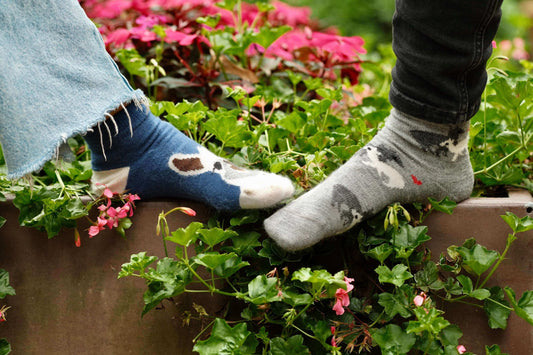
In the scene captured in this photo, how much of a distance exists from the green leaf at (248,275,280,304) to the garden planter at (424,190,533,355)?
310mm

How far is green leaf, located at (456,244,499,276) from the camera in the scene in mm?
873

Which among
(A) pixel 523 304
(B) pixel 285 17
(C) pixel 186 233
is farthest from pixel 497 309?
(B) pixel 285 17

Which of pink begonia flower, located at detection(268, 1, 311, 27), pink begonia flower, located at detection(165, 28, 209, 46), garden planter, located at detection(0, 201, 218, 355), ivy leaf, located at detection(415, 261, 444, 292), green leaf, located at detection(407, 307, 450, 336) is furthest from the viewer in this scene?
pink begonia flower, located at detection(268, 1, 311, 27)

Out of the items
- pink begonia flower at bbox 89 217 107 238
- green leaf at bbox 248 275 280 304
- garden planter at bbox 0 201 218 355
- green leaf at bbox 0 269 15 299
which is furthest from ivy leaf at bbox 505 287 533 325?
green leaf at bbox 0 269 15 299

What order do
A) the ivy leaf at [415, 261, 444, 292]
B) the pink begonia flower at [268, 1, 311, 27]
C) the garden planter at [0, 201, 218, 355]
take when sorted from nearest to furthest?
the ivy leaf at [415, 261, 444, 292]
the garden planter at [0, 201, 218, 355]
the pink begonia flower at [268, 1, 311, 27]

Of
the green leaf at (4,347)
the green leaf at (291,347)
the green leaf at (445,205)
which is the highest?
the green leaf at (445,205)

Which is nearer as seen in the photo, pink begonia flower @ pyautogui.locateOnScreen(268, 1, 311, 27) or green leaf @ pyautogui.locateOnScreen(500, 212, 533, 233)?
green leaf @ pyautogui.locateOnScreen(500, 212, 533, 233)

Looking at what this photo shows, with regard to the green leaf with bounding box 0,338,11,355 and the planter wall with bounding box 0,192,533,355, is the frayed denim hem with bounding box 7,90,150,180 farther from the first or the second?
the green leaf with bounding box 0,338,11,355

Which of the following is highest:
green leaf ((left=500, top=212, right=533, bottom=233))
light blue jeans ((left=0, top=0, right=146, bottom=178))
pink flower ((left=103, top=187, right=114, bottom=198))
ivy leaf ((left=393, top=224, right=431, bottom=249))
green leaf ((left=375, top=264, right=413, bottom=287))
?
light blue jeans ((left=0, top=0, right=146, bottom=178))

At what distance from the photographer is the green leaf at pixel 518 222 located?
2.82ft

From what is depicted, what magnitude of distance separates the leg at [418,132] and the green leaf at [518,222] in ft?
0.40

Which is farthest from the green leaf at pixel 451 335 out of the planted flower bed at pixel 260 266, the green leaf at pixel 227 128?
the green leaf at pixel 227 128

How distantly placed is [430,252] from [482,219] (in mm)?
111

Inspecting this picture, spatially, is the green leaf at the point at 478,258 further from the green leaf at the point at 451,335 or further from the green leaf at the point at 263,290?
the green leaf at the point at 263,290
